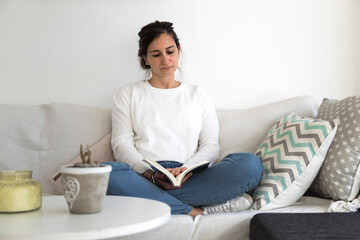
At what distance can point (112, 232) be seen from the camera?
2.71 feet

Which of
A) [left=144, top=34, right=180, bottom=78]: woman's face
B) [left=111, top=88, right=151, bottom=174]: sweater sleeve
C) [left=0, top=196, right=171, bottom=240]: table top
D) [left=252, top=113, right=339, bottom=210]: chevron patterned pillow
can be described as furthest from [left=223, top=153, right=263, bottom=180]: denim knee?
[left=144, top=34, right=180, bottom=78]: woman's face

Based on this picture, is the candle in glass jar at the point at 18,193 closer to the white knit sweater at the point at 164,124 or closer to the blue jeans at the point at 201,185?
the blue jeans at the point at 201,185

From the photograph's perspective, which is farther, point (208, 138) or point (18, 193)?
point (208, 138)

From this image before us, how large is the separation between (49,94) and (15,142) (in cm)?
43

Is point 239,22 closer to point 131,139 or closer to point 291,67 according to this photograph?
point 291,67

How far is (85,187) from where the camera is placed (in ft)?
3.13

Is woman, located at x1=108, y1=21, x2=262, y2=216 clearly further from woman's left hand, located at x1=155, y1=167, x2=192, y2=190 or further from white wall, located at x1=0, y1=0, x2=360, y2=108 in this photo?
white wall, located at x1=0, y1=0, x2=360, y2=108

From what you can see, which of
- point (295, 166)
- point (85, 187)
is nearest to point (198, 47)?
point (295, 166)

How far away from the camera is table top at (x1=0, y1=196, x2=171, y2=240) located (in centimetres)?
81

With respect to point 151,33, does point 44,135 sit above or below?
below

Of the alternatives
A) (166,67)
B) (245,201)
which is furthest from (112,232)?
(166,67)

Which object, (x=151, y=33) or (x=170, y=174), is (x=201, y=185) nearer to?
(x=170, y=174)

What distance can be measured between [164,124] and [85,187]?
1.04m

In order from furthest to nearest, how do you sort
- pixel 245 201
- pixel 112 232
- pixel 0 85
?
pixel 0 85 → pixel 245 201 → pixel 112 232
